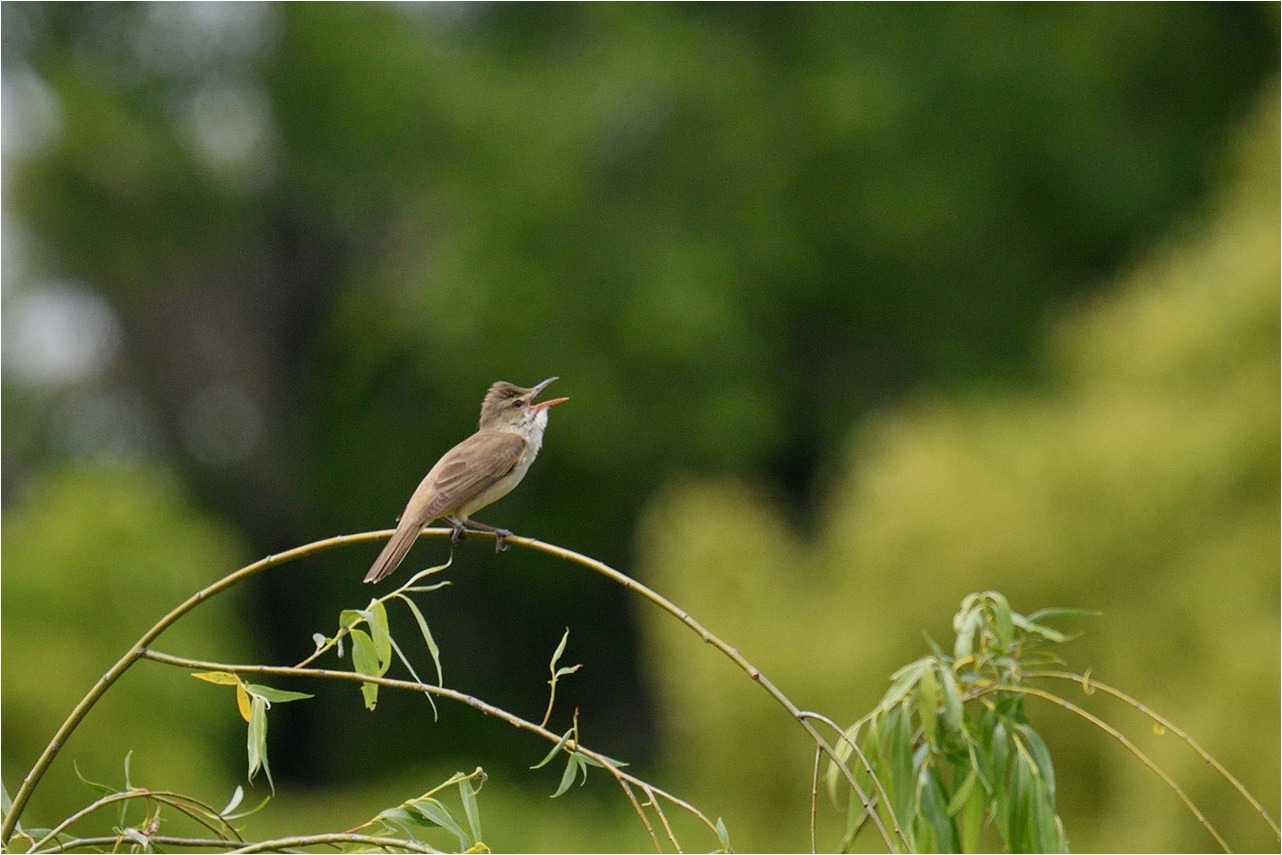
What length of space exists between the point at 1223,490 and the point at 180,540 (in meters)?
9.29

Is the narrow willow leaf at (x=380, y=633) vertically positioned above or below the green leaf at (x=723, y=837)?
above

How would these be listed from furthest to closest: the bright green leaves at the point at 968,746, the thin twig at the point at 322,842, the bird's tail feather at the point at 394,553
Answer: the bird's tail feather at the point at 394,553
the bright green leaves at the point at 968,746
the thin twig at the point at 322,842

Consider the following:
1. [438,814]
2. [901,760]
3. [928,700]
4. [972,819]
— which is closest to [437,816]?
[438,814]

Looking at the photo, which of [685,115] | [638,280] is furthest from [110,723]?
[685,115]

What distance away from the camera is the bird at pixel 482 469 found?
4.15m

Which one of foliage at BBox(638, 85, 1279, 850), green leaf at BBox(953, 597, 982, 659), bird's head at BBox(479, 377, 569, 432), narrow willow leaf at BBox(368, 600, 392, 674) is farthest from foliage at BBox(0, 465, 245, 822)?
narrow willow leaf at BBox(368, 600, 392, 674)

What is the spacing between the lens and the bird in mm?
4148

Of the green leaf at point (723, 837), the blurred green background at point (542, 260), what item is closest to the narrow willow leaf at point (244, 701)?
the green leaf at point (723, 837)

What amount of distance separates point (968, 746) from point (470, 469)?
5.62 feet

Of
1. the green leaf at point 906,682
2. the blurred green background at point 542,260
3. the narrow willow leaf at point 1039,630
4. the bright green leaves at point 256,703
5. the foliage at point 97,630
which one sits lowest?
the bright green leaves at point 256,703

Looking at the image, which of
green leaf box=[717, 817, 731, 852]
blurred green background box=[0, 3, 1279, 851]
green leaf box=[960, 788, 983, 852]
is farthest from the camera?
blurred green background box=[0, 3, 1279, 851]

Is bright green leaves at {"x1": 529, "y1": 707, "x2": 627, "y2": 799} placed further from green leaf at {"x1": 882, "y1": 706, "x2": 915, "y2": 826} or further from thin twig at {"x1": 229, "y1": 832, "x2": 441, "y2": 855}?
green leaf at {"x1": 882, "y1": 706, "x2": 915, "y2": 826}

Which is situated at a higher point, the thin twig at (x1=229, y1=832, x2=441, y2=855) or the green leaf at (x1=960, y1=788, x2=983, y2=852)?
the green leaf at (x1=960, y1=788, x2=983, y2=852)

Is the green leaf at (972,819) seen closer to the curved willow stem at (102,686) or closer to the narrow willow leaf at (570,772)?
the narrow willow leaf at (570,772)
